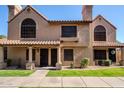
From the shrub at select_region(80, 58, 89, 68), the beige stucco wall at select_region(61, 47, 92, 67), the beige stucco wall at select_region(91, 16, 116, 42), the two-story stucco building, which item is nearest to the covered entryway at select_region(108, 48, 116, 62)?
the beige stucco wall at select_region(91, 16, 116, 42)

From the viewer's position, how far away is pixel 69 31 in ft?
74.5

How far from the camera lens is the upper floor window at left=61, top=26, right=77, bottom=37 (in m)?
22.7

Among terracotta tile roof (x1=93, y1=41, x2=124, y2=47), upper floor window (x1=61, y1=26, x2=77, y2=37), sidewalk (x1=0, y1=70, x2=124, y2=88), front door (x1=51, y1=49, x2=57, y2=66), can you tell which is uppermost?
upper floor window (x1=61, y1=26, x2=77, y2=37)

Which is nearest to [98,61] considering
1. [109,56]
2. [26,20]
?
[109,56]

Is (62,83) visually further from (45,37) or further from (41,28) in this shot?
(41,28)

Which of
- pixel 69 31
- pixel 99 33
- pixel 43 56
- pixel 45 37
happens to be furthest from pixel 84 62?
pixel 99 33

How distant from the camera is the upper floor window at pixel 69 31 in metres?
22.7

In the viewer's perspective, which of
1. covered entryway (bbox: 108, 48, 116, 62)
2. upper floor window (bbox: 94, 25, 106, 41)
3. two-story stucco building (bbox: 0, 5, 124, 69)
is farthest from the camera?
upper floor window (bbox: 94, 25, 106, 41)

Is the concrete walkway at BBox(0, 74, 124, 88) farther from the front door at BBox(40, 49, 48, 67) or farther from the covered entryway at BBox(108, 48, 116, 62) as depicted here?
the covered entryway at BBox(108, 48, 116, 62)

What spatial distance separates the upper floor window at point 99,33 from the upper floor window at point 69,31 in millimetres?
5204

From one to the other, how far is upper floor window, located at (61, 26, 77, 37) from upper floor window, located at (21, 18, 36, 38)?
321 centimetres

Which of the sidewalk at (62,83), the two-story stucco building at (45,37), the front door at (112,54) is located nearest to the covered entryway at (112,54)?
the front door at (112,54)

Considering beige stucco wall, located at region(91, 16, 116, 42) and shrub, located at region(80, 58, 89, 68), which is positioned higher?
beige stucco wall, located at region(91, 16, 116, 42)

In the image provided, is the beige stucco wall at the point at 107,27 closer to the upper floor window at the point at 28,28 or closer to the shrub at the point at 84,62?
the shrub at the point at 84,62
